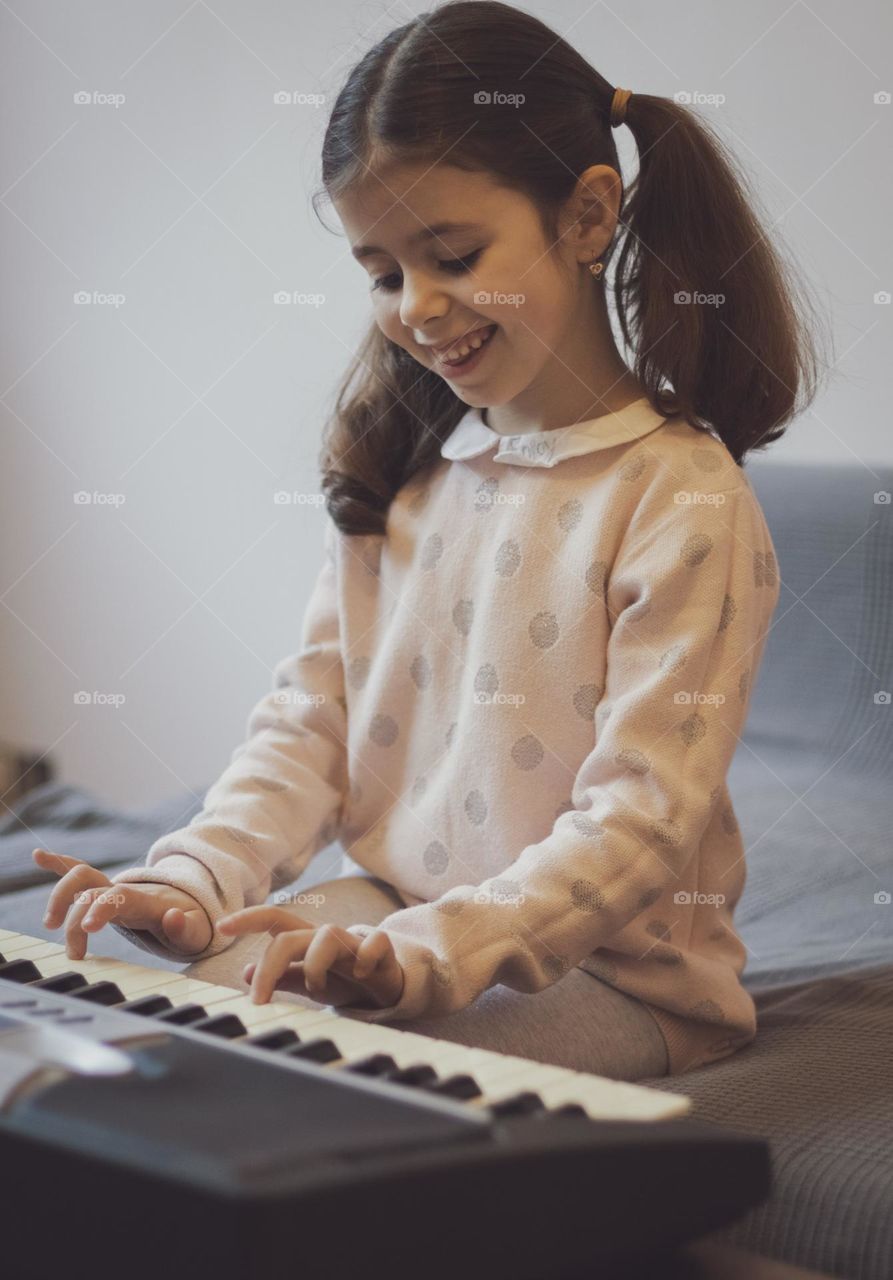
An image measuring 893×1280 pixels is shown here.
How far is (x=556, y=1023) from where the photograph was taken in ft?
2.99

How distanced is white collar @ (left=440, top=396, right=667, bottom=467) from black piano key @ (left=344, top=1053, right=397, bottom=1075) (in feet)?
1.85

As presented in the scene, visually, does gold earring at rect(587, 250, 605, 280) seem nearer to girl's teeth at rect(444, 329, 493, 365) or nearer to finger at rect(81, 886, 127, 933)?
girl's teeth at rect(444, 329, 493, 365)

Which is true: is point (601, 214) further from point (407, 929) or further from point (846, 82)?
point (846, 82)

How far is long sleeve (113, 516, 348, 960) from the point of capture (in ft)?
3.23

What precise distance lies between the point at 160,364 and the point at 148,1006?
194 centimetres

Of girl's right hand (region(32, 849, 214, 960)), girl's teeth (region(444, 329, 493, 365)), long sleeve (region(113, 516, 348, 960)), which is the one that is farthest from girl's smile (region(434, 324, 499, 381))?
girl's right hand (region(32, 849, 214, 960))

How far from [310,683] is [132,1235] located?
0.73 m

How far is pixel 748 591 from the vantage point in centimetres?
97

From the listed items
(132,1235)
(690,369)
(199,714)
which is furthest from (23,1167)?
(199,714)

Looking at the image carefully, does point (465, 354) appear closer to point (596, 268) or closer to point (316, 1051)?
point (596, 268)

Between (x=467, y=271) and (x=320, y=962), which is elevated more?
(x=467, y=271)

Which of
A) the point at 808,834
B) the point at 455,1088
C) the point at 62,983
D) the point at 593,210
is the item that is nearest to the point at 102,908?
the point at 62,983

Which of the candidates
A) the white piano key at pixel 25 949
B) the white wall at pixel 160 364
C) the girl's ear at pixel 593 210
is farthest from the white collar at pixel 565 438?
the white wall at pixel 160 364

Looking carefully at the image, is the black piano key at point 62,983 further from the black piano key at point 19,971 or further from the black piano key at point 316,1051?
the black piano key at point 316,1051
